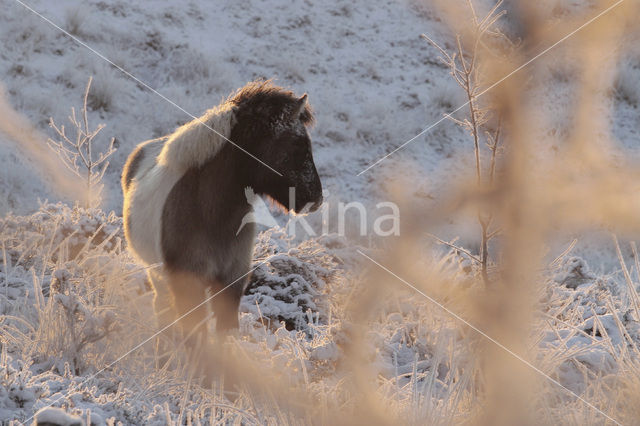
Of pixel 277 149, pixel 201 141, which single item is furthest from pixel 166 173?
pixel 277 149

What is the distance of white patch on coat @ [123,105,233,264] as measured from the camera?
12.2 ft

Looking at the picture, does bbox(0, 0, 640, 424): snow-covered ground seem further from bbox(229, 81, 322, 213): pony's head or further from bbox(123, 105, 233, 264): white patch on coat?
bbox(229, 81, 322, 213): pony's head

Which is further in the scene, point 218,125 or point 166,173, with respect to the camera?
point 166,173

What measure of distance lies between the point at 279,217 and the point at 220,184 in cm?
653

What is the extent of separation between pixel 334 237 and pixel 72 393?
411cm

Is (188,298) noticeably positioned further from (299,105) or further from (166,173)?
(299,105)

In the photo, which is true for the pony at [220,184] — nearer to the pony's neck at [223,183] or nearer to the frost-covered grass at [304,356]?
the pony's neck at [223,183]

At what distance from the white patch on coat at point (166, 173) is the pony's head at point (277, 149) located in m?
0.13

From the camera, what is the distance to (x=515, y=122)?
0.80 m

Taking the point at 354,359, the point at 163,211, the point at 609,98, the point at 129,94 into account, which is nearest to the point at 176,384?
the point at 163,211

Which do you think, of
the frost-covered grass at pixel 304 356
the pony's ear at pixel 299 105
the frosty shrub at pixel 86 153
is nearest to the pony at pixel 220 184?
the pony's ear at pixel 299 105

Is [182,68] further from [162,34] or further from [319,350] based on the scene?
[319,350]

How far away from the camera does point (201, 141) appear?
12.2 feet

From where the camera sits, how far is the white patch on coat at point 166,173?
373cm
